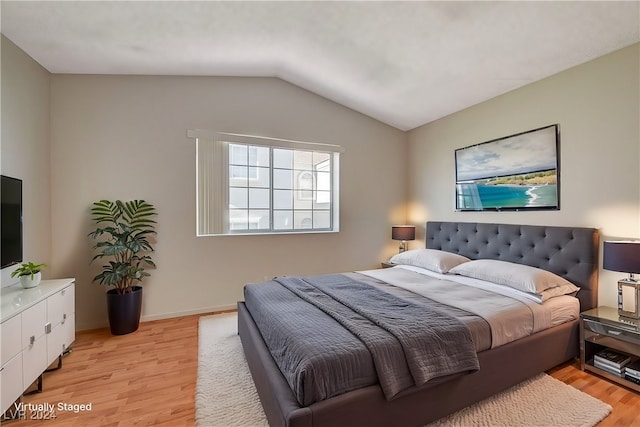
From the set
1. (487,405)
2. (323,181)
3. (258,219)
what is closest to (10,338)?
(258,219)

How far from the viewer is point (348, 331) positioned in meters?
1.73

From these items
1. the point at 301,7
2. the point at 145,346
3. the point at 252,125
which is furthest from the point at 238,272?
the point at 301,7

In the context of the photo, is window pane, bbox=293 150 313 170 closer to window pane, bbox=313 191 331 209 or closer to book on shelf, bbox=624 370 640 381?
window pane, bbox=313 191 331 209

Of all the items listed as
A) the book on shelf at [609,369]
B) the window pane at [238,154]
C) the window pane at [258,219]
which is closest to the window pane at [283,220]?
the window pane at [258,219]

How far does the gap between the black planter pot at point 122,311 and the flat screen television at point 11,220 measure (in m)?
0.87

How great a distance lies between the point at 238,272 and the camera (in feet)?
12.5

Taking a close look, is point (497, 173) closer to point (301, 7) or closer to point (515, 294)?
point (515, 294)

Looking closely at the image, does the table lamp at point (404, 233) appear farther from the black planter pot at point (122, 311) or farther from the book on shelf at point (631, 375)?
the black planter pot at point (122, 311)

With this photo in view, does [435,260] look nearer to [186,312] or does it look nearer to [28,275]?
[186,312]

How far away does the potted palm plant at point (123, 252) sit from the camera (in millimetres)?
2992

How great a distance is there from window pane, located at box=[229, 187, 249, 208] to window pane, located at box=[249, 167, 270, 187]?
146 mm

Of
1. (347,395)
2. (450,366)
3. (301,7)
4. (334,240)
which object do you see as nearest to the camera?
(347,395)

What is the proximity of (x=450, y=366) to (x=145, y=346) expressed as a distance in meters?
2.65

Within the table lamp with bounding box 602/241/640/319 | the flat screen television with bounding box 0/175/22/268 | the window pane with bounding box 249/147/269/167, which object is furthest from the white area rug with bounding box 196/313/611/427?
the window pane with bounding box 249/147/269/167
